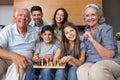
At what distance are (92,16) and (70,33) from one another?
0.23 m

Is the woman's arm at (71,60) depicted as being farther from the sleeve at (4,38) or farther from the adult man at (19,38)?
the sleeve at (4,38)

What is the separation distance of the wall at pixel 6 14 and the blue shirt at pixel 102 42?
1894mm

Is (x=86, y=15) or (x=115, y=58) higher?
(x=86, y=15)

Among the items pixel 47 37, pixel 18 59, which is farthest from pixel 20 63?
pixel 47 37

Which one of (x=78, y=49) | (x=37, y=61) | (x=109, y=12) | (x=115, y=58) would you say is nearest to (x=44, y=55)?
(x=37, y=61)

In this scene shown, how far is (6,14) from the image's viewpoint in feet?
10.8

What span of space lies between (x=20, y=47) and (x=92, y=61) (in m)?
0.62

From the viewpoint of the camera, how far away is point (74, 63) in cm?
158

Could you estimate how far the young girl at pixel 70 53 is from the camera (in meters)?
1.47

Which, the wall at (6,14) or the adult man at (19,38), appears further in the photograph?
the wall at (6,14)

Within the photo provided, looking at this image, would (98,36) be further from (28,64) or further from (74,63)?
(28,64)

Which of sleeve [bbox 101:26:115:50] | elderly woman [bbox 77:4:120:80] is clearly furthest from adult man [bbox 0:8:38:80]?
sleeve [bbox 101:26:115:50]

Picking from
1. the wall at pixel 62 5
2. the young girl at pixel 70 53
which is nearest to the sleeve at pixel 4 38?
the young girl at pixel 70 53

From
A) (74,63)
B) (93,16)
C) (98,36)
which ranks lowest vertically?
(74,63)
